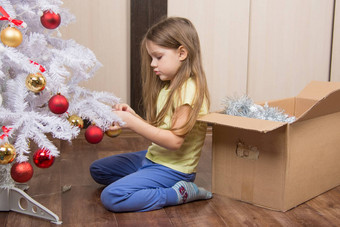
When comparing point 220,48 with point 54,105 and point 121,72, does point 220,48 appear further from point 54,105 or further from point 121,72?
point 54,105

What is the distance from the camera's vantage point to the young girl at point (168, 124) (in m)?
1.48

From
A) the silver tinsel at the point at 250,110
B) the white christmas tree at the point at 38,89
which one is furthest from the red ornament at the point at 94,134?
the silver tinsel at the point at 250,110

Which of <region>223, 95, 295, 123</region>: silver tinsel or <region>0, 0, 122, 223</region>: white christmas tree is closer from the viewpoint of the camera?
<region>0, 0, 122, 223</region>: white christmas tree

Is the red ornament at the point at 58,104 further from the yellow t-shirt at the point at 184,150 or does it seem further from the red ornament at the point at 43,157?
the yellow t-shirt at the point at 184,150

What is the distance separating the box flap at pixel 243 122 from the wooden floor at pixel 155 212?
285 millimetres

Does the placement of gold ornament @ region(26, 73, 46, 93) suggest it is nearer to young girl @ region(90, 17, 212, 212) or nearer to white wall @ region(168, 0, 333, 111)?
young girl @ region(90, 17, 212, 212)

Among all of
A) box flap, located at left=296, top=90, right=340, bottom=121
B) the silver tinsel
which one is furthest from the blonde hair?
box flap, located at left=296, top=90, right=340, bottom=121

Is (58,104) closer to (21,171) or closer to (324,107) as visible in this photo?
(21,171)

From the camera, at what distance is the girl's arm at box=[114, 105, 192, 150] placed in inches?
58.5

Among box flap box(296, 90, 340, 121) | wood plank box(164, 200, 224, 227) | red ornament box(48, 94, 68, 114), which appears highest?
red ornament box(48, 94, 68, 114)

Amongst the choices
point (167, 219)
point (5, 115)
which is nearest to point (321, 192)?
point (167, 219)

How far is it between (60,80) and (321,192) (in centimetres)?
98

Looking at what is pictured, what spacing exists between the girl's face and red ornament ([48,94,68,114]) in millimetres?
391

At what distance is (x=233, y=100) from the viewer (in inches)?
65.7
